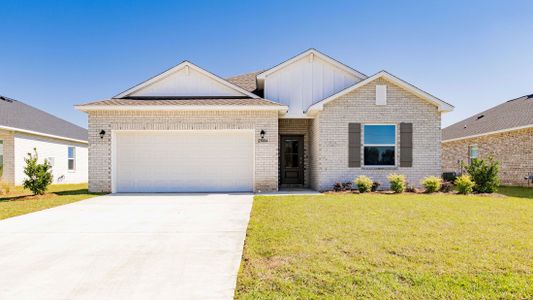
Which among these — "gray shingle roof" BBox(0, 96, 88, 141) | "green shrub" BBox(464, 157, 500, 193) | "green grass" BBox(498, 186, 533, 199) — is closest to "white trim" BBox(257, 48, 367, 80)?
"green shrub" BBox(464, 157, 500, 193)

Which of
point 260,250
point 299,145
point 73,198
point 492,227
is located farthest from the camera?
point 299,145

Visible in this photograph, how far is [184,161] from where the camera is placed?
37.8ft

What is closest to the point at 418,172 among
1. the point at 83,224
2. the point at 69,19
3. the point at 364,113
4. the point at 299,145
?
the point at 364,113

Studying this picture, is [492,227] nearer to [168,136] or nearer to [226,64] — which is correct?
[168,136]

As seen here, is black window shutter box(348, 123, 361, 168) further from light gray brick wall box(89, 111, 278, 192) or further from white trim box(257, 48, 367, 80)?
white trim box(257, 48, 367, 80)

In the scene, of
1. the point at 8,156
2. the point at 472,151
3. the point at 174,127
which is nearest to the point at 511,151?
the point at 472,151

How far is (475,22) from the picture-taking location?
12.2 meters

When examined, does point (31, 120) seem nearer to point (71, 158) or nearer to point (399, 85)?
point (71, 158)

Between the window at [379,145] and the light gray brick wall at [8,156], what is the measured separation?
17.3 meters

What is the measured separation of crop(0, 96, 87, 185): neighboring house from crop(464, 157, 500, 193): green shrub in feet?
65.2

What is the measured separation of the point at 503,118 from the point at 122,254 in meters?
20.9

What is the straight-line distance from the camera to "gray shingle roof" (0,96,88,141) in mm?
15211

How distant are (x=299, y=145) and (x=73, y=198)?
929 centimetres

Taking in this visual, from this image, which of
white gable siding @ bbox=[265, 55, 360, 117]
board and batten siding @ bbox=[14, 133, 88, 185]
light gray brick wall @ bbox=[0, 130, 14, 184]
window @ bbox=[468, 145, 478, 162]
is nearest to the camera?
white gable siding @ bbox=[265, 55, 360, 117]
